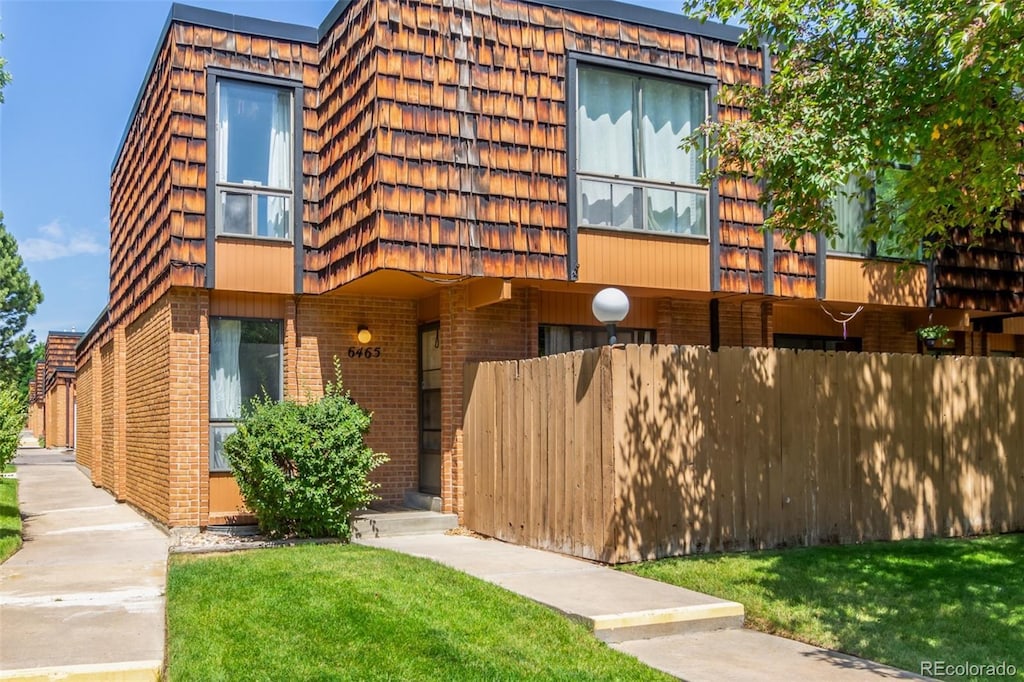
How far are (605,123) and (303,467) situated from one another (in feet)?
18.1

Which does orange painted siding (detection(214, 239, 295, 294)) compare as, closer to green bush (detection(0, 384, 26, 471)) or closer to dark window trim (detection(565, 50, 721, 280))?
green bush (detection(0, 384, 26, 471))

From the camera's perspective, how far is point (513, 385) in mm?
10984

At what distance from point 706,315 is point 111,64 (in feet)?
37.9

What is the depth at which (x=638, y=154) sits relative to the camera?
1223 cm

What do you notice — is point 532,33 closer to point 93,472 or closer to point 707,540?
point 707,540

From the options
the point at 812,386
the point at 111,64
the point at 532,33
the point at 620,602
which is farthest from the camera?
the point at 111,64

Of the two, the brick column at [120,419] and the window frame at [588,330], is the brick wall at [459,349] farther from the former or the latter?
the brick column at [120,419]

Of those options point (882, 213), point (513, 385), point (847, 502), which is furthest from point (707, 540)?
point (882, 213)

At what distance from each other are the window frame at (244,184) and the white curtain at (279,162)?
64mm

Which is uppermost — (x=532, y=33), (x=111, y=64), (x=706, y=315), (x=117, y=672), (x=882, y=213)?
(x=111, y=64)

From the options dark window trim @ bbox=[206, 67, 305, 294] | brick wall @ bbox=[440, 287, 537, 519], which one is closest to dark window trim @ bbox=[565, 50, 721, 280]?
brick wall @ bbox=[440, 287, 537, 519]

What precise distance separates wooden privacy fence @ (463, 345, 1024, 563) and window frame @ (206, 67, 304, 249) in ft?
10.5

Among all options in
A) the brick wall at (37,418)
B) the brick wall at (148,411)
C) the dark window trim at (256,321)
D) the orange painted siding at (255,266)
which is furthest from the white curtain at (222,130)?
the brick wall at (37,418)

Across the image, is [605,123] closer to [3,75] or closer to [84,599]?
[3,75]
